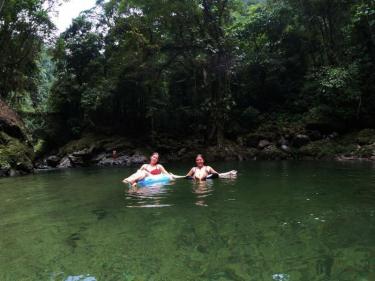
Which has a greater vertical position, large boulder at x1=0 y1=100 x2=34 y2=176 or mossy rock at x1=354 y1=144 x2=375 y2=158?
large boulder at x1=0 y1=100 x2=34 y2=176

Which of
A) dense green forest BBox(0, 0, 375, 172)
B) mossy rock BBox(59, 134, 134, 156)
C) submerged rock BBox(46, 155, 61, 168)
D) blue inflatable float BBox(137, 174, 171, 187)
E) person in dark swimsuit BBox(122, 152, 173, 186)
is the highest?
dense green forest BBox(0, 0, 375, 172)

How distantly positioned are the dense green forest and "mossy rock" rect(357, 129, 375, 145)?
6.21 ft

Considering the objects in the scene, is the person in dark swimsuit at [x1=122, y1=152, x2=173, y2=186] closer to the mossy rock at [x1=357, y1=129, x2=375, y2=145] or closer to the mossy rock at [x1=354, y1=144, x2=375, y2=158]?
the mossy rock at [x1=354, y1=144, x2=375, y2=158]

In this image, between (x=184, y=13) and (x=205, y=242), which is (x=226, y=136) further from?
(x=205, y=242)

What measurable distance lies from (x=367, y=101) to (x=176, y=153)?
524 inches

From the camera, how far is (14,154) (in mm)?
20750

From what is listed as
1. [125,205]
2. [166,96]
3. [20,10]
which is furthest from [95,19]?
[125,205]

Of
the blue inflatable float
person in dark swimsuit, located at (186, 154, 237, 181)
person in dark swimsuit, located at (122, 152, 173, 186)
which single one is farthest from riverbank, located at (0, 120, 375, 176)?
person in dark swimsuit, located at (186, 154, 237, 181)

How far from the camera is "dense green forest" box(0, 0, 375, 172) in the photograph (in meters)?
26.5

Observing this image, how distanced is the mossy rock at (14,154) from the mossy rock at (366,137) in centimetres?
1843

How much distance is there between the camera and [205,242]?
498cm

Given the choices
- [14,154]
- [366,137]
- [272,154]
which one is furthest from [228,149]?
[14,154]

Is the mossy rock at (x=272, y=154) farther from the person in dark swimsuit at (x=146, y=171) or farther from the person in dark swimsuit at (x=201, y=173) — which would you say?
the person in dark swimsuit at (x=146, y=171)

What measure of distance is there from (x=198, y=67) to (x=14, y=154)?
14688 millimetres
